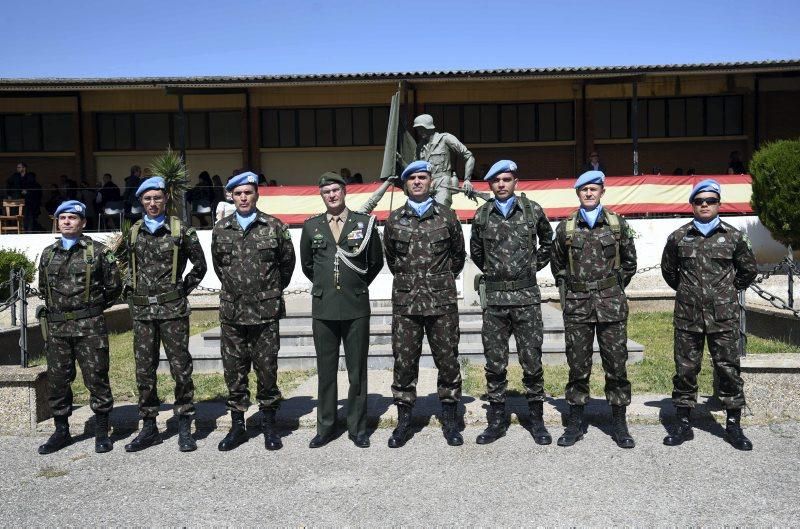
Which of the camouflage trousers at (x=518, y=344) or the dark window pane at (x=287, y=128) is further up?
the dark window pane at (x=287, y=128)

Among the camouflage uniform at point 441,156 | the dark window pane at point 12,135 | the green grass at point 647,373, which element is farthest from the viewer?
the dark window pane at point 12,135

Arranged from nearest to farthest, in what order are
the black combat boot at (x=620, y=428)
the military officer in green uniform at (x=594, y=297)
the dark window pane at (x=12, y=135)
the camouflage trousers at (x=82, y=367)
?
the black combat boot at (x=620, y=428)
the military officer in green uniform at (x=594, y=297)
the camouflage trousers at (x=82, y=367)
the dark window pane at (x=12, y=135)

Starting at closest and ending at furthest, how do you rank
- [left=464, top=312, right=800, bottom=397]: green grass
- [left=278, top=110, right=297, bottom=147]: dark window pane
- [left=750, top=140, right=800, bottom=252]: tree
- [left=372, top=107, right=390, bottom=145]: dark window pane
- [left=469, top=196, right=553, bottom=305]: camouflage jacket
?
[left=469, top=196, right=553, bottom=305]: camouflage jacket, [left=464, top=312, right=800, bottom=397]: green grass, [left=750, top=140, right=800, bottom=252]: tree, [left=372, top=107, right=390, bottom=145]: dark window pane, [left=278, top=110, right=297, bottom=147]: dark window pane

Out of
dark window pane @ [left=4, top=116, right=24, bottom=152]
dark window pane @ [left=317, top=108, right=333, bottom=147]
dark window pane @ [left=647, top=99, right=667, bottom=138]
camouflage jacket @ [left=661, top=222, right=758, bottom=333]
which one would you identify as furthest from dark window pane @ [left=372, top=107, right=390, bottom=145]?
camouflage jacket @ [left=661, top=222, right=758, bottom=333]

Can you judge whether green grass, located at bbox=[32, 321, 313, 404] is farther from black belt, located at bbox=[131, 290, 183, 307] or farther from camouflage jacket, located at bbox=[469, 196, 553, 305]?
camouflage jacket, located at bbox=[469, 196, 553, 305]

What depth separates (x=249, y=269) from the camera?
5770 mm

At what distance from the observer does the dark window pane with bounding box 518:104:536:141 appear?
70.6ft

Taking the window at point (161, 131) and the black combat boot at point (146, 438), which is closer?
the black combat boot at point (146, 438)

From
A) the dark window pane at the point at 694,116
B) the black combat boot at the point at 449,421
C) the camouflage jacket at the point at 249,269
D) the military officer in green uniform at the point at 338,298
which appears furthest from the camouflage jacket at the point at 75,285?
the dark window pane at the point at 694,116

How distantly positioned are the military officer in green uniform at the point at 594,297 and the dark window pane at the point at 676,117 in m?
17.2

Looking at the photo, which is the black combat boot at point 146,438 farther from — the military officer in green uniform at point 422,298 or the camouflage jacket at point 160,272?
the military officer in green uniform at point 422,298

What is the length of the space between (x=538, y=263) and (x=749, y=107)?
1790cm

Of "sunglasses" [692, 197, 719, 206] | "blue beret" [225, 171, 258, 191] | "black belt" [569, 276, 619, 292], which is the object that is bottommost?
"black belt" [569, 276, 619, 292]

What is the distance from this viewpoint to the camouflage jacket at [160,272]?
580 cm
